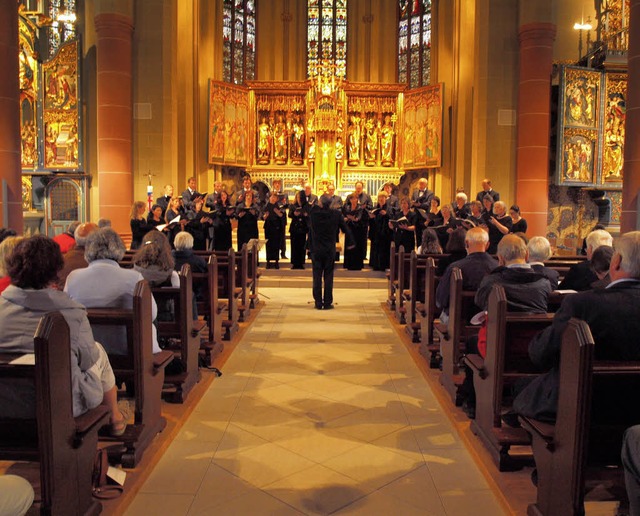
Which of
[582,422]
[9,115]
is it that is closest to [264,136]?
[9,115]

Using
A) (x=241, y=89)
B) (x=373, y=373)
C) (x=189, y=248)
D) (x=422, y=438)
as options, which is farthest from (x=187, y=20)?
(x=422, y=438)

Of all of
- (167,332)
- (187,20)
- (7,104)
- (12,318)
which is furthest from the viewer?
(187,20)

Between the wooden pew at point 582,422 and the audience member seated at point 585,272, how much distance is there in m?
2.49

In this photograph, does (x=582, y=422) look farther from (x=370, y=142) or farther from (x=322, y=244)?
(x=370, y=142)

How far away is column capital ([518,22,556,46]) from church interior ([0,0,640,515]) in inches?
3.0

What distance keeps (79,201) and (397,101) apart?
10.1 meters

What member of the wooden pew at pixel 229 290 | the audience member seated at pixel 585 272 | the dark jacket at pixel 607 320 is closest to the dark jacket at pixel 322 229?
the wooden pew at pixel 229 290

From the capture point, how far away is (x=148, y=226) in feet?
35.5

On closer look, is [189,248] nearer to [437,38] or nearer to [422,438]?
[422,438]

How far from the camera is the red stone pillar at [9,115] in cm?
Result: 880

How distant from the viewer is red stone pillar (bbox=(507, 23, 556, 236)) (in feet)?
46.9

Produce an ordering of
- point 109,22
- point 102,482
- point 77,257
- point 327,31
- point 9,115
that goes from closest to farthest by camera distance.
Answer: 1. point 102,482
2. point 77,257
3. point 9,115
4. point 109,22
5. point 327,31

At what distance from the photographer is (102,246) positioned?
171 inches

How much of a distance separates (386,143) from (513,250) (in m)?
16.4
